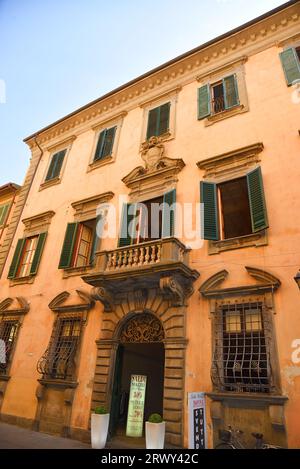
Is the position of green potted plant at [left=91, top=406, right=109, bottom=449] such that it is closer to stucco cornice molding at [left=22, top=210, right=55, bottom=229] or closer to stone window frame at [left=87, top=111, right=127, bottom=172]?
stucco cornice molding at [left=22, top=210, right=55, bottom=229]

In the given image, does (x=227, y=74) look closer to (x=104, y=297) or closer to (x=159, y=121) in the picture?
(x=159, y=121)

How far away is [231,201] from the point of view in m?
9.86

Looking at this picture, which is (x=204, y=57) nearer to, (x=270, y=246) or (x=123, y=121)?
(x=123, y=121)

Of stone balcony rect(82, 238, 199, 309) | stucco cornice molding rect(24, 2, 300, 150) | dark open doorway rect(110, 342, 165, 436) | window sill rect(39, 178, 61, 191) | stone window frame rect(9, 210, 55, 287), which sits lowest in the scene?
dark open doorway rect(110, 342, 165, 436)

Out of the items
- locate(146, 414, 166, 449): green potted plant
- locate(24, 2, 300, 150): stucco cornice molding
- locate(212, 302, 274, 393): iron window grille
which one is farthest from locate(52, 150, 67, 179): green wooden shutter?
locate(146, 414, 166, 449): green potted plant

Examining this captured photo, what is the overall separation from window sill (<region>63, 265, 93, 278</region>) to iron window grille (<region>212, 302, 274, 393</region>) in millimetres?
4602

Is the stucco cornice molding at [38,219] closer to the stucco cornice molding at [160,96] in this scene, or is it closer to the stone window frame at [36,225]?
the stone window frame at [36,225]

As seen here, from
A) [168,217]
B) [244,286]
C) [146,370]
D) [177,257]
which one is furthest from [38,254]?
[244,286]

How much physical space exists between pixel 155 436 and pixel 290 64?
10791mm

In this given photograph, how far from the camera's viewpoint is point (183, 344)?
280 inches

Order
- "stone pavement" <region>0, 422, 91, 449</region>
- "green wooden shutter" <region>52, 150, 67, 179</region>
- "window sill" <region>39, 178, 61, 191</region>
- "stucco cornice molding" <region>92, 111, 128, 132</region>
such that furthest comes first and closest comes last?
"green wooden shutter" <region>52, 150, 67, 179</region>
"window sill" <region>39, 178, 61, 191</region>
"stucco cornice molding" <region>92, 111, 128, 132</region>
"stone pavement" <region>0, 422, 91, 449</region>

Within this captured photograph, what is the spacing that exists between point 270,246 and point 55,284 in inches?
→ 279

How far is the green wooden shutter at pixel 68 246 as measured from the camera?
33.6 ft

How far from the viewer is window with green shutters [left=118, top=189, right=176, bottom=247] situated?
29.8ft
